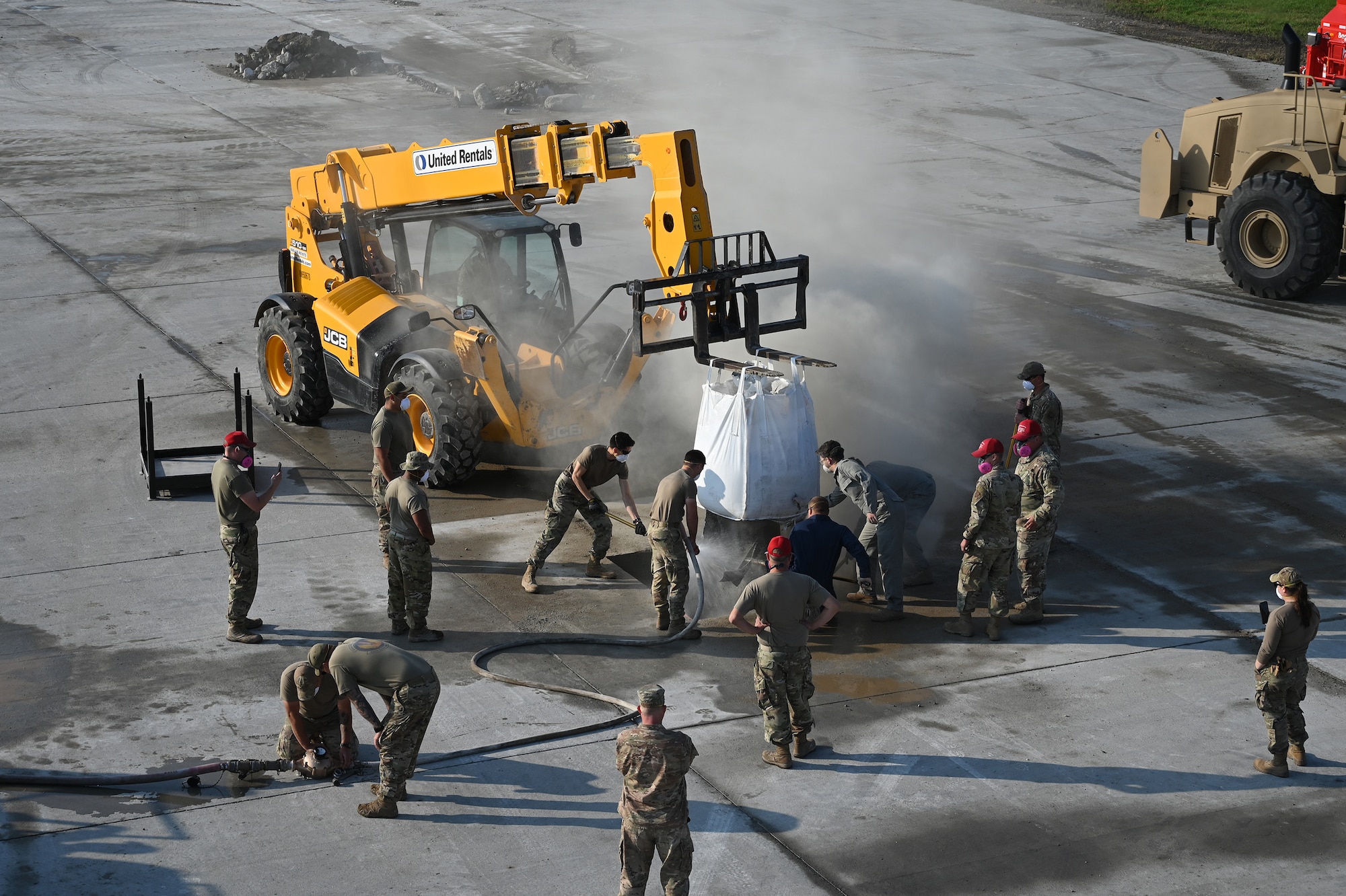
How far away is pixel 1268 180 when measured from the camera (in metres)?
18.5

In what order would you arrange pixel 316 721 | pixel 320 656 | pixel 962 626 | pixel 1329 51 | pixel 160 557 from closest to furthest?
1. pixel 320 656
2. pixel 316 721
3. pixel 962 626
4. pixel 160 557
5. pixel 1329 51

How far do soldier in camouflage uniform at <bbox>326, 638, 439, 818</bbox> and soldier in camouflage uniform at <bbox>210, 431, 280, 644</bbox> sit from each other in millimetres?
2286

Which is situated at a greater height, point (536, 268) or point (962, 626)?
point (536, 268)

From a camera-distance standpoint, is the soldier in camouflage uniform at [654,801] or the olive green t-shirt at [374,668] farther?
the olive green t-shirt at [374,668]

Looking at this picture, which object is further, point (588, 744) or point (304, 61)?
point (304, 61)

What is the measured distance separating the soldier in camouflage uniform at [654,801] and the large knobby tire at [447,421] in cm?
593

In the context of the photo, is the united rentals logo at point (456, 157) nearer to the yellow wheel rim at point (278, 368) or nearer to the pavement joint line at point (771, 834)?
the yellow wheel rim at point (278, 368)

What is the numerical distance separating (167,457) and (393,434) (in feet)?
10.1

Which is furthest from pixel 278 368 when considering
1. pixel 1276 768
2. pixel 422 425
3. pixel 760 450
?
pixel 1276 768

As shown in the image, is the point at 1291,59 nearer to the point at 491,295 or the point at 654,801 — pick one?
the point at 491,295

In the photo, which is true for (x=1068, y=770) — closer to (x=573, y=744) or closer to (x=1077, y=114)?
(x=573, y=744)

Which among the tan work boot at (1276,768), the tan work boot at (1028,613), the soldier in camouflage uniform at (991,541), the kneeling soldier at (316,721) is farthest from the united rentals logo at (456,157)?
the tan work boot at (1276,768)

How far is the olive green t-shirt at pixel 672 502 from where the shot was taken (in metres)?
10.2

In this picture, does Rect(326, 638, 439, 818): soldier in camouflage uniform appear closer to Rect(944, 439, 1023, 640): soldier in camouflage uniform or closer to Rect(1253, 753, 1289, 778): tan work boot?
Rect(944, 439, 1023, 640): soldier in camouflage uniform
